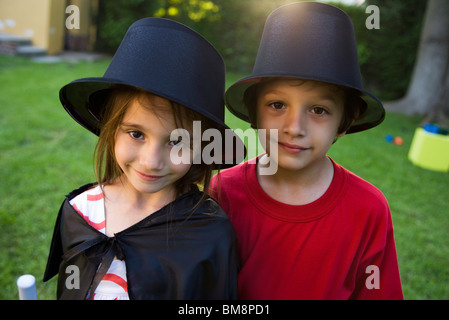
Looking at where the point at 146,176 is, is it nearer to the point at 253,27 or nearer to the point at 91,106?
the point at 91,106

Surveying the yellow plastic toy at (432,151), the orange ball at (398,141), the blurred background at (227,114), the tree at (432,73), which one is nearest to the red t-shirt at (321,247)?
the blurred background at (227,114)

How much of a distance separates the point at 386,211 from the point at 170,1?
11.6m

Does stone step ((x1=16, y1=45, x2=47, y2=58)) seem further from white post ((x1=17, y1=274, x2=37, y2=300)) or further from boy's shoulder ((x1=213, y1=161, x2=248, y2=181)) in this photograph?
boy's shoulder ((x1=213, y1=161, x2=248, y2=181))

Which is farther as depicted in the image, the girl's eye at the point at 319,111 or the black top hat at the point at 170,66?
the girl's eye at the point at 319,111

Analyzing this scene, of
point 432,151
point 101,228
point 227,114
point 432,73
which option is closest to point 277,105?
point 101,228

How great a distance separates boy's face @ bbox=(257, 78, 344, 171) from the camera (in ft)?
4.98

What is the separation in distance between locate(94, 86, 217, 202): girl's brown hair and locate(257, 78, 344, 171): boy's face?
279mm

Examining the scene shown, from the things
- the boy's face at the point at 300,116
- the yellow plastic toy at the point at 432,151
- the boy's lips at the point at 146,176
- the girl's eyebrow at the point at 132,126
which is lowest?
the yellow plastic toy at the point at 432,151

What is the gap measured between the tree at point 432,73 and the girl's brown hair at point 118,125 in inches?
390

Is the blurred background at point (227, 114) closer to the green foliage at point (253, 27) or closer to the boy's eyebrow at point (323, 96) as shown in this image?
the green foliage at point (253, 27)

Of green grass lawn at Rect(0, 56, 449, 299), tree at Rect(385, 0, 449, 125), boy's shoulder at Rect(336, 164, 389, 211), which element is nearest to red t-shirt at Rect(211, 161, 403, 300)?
boy's shoulder at Rect(336, 164, 389, 211)

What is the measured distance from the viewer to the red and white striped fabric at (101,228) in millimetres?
1560

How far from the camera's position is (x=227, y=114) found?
7992mm

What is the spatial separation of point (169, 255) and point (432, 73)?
37.5 ft
